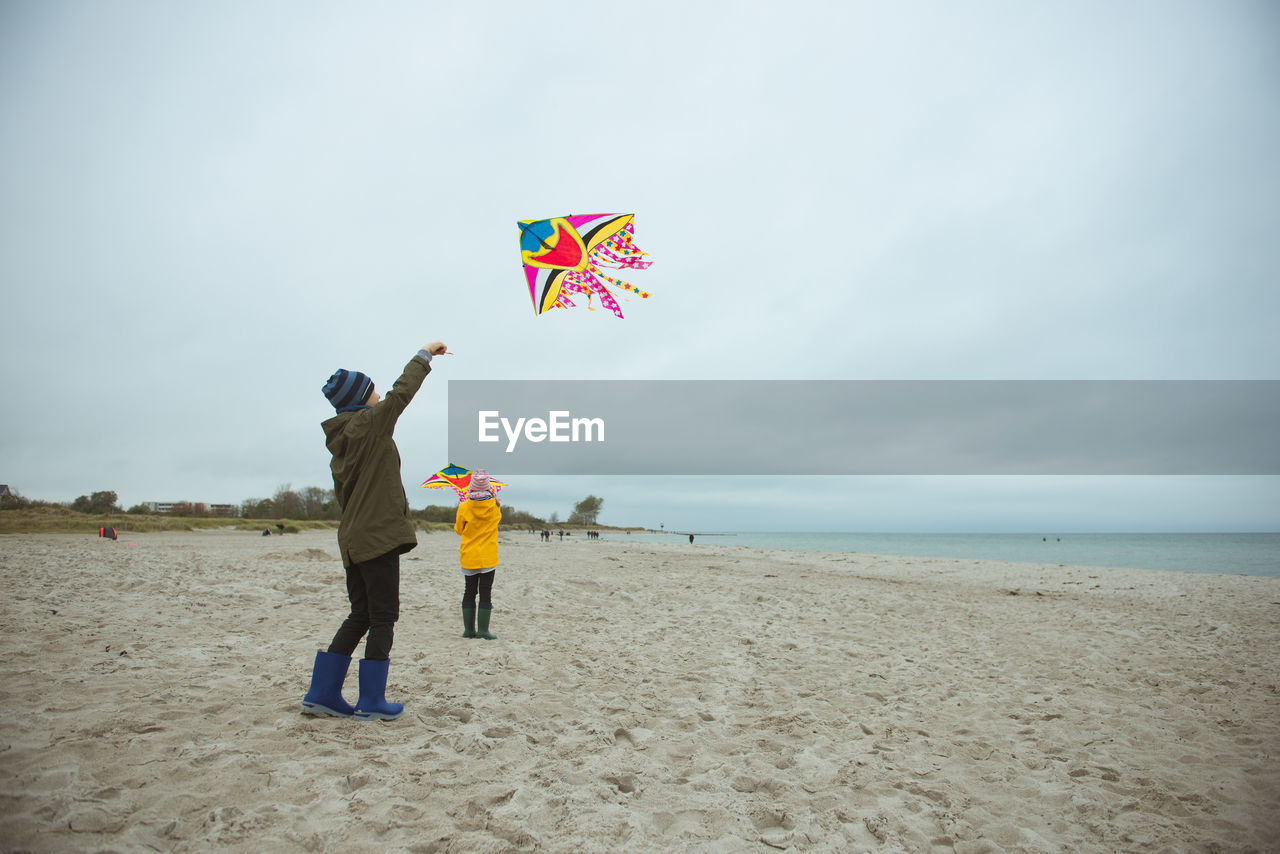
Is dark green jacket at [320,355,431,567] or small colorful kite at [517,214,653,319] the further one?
small colorful kite at [517,214,653,319]

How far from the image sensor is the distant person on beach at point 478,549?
6219mm

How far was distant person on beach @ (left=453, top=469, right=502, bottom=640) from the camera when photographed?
622 cm

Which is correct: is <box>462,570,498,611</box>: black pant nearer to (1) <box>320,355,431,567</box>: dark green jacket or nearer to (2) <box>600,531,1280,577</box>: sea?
(1) <box>320,355,431,567</box>: dark green jacket

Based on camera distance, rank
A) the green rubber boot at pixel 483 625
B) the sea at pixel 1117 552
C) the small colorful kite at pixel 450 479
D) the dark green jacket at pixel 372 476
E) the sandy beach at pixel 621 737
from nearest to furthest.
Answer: the sandy beach at pixel 621 737
the dark green jacket at pixel 372 476
the green rubber boot at pixel 483 625
the small colorful kite at pixel 450 479
the sea at pixel 1117 552

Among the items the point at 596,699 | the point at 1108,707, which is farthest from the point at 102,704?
the point at 1108,707

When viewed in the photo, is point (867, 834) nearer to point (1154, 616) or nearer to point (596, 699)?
point (596, 699)

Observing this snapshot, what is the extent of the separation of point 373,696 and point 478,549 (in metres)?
2.72

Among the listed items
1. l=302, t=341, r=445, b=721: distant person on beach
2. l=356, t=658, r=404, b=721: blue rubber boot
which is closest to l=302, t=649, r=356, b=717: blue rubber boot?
l=302, t=341, r=445, b=721: distant person on beach

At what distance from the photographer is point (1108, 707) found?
4758mm

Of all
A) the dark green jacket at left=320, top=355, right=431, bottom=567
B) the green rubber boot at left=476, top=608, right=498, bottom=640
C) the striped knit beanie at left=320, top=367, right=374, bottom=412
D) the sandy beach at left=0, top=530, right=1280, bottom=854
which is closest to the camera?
the sandy beach at left=0, top=530, right=1280, bottom=854

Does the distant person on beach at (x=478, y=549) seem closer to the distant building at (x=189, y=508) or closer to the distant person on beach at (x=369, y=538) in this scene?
the distant person on beach at (x=369, y=538)

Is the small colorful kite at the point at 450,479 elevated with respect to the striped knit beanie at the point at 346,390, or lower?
lower

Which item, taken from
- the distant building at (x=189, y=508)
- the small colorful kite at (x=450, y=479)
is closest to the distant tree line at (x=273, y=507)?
the distant building at (x=189, y=508)

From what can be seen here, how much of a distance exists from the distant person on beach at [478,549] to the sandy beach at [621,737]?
0.37 m
